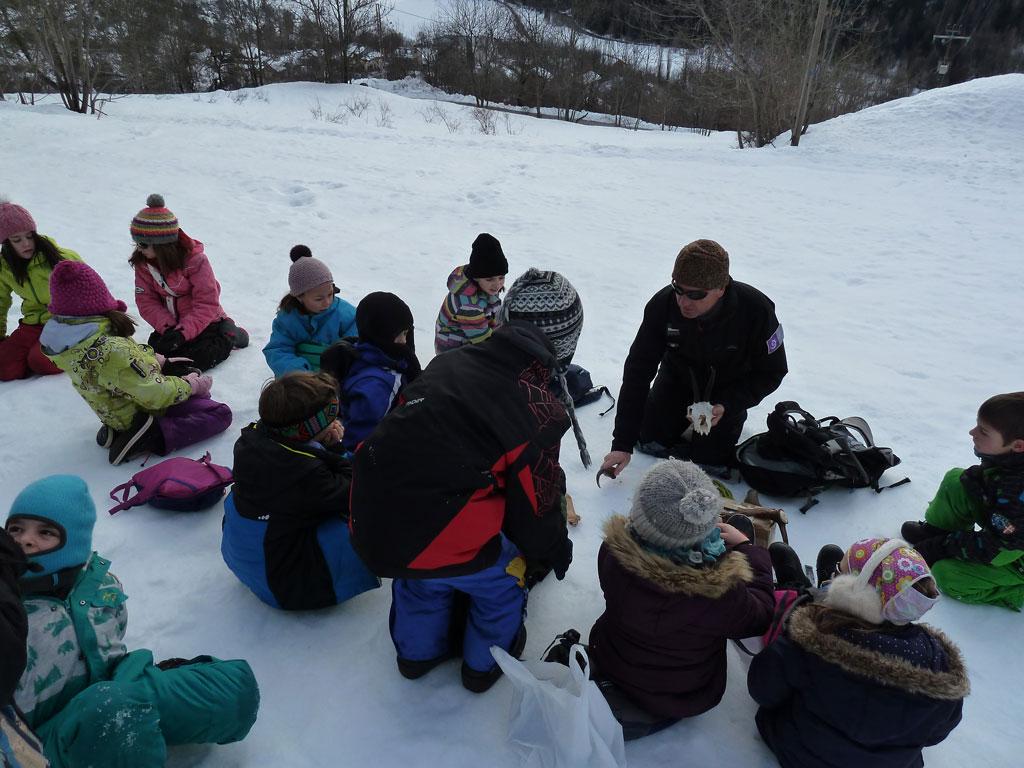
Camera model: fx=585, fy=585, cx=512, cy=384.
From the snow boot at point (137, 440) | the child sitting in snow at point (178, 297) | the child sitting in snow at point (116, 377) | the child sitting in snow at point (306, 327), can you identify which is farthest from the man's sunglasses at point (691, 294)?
the child sitting in snow at point (178, 297)

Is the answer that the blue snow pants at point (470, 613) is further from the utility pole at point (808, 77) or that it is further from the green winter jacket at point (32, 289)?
the utility pole at point (808, 77)

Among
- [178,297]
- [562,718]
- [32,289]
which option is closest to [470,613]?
[562,718]

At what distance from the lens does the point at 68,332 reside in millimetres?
2908

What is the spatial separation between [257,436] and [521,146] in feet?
34.6

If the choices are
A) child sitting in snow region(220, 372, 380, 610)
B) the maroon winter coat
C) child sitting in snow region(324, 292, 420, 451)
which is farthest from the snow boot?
the maroon winter coat

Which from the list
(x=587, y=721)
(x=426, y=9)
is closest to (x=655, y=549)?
(x=587, y=721)

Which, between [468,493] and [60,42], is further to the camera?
[60,42]

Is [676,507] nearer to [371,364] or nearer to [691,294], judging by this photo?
[691,294]

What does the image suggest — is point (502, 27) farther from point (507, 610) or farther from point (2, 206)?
point (507, 610)

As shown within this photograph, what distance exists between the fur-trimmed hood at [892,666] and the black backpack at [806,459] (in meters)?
1.35

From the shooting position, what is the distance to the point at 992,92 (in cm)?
1223

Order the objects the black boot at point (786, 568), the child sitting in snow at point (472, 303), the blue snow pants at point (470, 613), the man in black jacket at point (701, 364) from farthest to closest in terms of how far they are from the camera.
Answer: the child sitting in snow at point (472, 303)
the man in black jacket at point (701, 364)
the black boot at point (786, 568)
the blue snow pants at point (470, 613)

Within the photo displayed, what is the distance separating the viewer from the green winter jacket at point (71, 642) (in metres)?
1.50

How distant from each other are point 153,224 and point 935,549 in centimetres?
458
